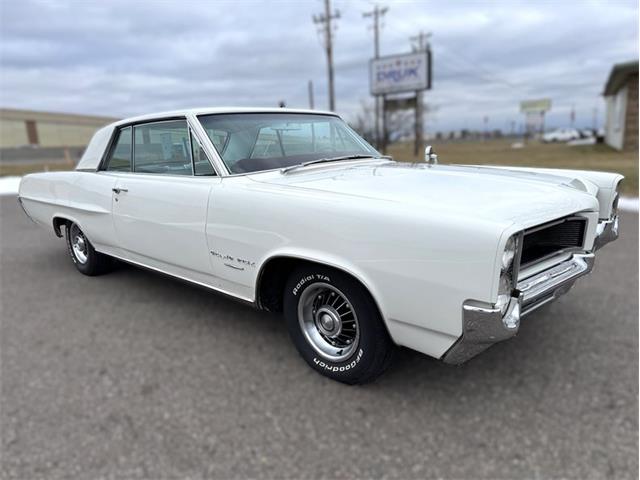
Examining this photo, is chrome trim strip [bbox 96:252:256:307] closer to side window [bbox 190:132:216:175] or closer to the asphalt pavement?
the asphalt pavement

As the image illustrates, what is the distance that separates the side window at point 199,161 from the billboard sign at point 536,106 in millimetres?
76527

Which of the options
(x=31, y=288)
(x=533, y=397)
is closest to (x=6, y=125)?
(x=31, y=288)

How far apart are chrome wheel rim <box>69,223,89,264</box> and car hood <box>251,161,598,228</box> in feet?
7.01

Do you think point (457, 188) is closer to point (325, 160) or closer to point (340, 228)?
point (340, 228)

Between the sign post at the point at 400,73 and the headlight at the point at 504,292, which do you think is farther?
the sign post at the point at 400,73

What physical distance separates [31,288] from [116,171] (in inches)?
50.8

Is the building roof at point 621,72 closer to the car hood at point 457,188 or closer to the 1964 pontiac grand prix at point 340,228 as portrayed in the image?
the 1964 pontiac grand prix at point 340,228

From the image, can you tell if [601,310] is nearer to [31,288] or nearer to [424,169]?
[424,169]

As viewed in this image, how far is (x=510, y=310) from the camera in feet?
6.17

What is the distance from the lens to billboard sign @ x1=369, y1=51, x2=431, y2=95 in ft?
84.5

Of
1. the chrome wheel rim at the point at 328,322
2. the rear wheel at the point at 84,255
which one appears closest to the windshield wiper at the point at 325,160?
the chrome wheel rim at the point at 328,322

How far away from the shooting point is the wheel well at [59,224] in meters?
4.06

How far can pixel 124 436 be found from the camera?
200cm

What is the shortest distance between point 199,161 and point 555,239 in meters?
2.15
